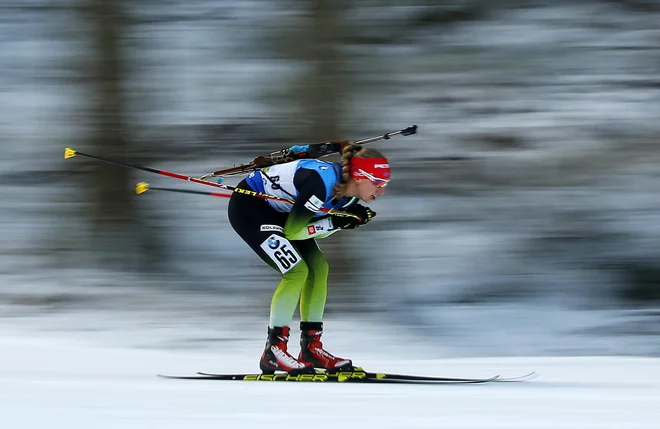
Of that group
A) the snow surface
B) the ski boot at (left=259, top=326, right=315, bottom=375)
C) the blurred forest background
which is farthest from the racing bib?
the blurred forest background

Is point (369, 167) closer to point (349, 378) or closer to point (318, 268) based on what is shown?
point (318, 268)

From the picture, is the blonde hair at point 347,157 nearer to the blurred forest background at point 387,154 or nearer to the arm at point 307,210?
the arm at point 307,210

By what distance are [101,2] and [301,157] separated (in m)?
5.02

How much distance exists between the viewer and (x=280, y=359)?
516 cm

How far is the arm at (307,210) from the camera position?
4867mm

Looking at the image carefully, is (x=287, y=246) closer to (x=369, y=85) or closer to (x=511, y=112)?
(x=369, y=85)

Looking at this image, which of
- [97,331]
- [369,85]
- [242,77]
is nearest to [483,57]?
[369,85]

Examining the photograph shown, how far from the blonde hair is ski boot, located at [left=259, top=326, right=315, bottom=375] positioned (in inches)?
32.1

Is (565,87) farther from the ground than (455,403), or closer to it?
farther from the ground

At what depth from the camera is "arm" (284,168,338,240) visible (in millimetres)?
4867

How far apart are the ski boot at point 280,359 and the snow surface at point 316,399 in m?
0.31

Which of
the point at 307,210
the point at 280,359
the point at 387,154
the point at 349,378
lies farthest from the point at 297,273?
the point at 387,154

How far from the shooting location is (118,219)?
971 cm

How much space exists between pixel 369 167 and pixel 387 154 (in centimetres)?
503
